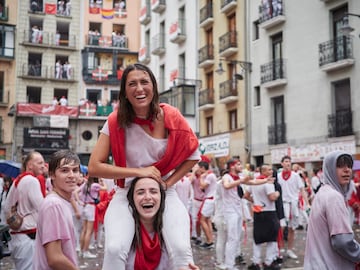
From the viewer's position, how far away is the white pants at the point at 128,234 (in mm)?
3281

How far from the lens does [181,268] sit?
10.8ft

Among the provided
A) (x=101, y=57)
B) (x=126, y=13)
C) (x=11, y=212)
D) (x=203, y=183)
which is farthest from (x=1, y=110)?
(x=11, y=212)

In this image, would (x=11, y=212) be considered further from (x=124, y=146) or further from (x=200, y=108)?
(x=200, y=108)

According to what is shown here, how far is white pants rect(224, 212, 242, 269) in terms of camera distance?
924 cm

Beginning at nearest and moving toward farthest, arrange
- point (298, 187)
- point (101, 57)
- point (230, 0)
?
point (298, 187) < point (230, 0) < point (101, 57)

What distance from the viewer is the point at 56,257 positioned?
3.48 metres

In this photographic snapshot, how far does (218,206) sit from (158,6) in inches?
1139

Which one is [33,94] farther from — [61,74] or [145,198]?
[145,198]

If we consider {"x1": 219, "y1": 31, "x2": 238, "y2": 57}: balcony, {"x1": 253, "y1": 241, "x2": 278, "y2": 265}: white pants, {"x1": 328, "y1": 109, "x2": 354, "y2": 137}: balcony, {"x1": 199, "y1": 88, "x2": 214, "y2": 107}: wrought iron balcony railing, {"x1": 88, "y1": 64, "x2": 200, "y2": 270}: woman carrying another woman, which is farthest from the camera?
{"x1": 199, "y1": 88, "x2": 214, "y2": 107}: wrought iron balcony railing

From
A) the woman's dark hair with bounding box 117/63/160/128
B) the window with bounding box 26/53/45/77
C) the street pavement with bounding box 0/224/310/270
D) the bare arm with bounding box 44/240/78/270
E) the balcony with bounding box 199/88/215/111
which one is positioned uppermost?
the window with bounding box 26/53/45/77

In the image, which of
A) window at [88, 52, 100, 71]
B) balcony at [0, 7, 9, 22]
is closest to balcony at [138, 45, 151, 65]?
window at [88, 52, 100, 71]

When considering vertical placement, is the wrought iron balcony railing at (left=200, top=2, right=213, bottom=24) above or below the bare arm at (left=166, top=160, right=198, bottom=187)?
above

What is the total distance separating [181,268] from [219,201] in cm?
677

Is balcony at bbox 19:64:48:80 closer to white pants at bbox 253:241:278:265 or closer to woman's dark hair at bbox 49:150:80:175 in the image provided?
white pants at bbox 253:241:278:265
